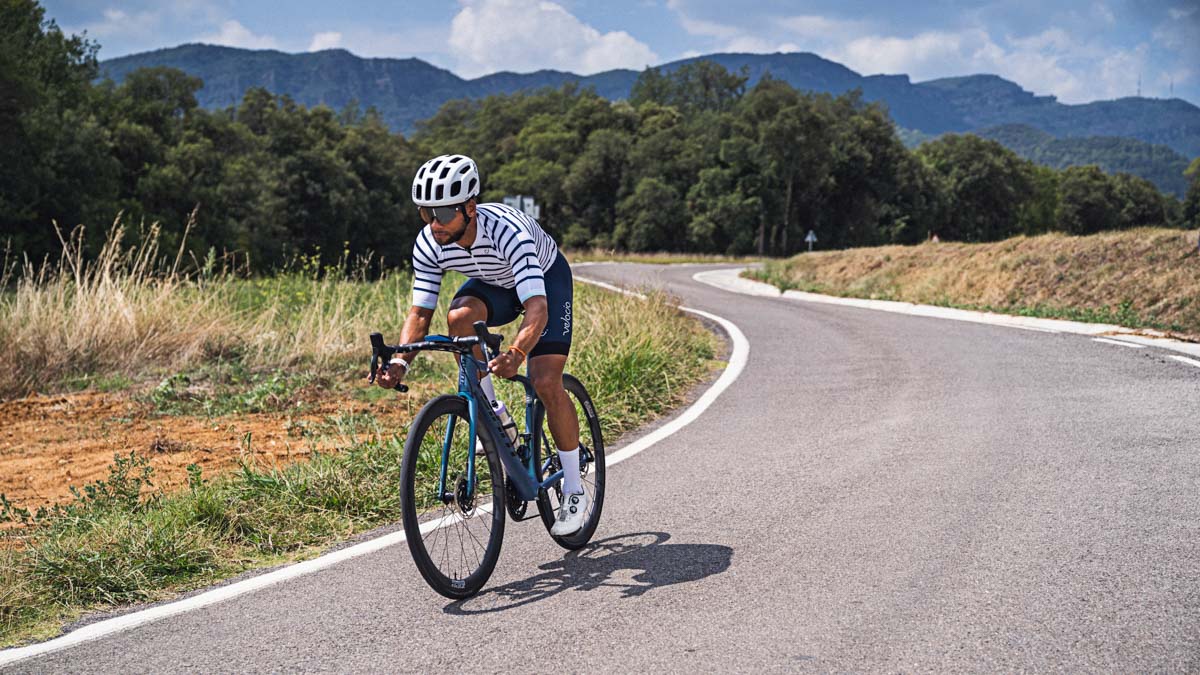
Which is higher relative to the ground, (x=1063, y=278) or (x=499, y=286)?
(x=499, y=286)

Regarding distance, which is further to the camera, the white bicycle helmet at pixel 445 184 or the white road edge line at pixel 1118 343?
the white road edge line at pixel 1118 343

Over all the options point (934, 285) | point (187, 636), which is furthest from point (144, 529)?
point (934, 285)

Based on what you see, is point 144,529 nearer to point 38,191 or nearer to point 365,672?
point 365,672

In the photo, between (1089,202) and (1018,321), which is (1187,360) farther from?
(1089,202)

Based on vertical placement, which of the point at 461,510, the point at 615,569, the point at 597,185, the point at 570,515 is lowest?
the point at 615,569

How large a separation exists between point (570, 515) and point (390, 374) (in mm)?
1127

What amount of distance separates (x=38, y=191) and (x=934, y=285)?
1167 inches

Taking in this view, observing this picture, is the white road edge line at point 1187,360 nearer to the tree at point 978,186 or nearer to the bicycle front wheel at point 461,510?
the bicycle front wheel at point 461,510

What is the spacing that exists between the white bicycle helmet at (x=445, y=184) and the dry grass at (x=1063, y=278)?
43.9ft

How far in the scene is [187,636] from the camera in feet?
12.1

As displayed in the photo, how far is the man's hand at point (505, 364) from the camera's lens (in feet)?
12.7

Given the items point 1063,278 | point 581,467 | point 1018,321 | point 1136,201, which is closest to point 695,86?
point 1136,201

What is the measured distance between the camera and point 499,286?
4.62m

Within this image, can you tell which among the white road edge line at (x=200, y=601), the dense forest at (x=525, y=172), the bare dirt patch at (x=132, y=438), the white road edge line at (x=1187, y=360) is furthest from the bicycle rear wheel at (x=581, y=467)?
the dense forest at (x=525, y=172)
